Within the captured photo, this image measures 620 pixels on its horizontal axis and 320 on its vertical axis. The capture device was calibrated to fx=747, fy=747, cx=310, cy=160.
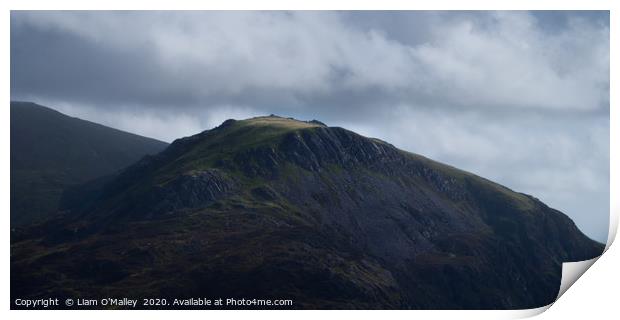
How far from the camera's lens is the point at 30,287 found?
641 ft

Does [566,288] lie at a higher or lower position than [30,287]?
lower

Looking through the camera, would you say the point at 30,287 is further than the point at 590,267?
Yes

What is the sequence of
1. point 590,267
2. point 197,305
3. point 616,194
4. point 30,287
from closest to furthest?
point 590,267 → point 616,194 → point 197,305 → point 30,287
